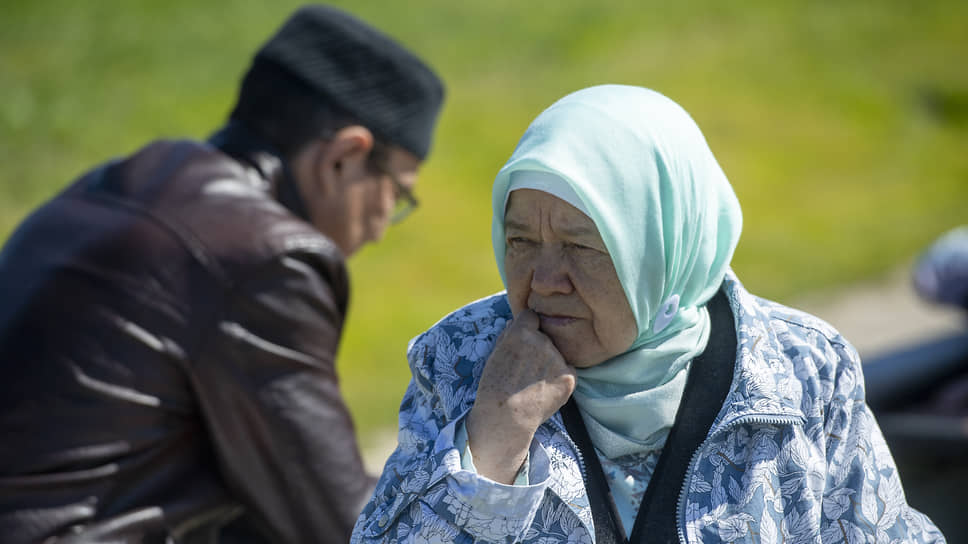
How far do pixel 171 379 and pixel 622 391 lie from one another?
1206 millimetres

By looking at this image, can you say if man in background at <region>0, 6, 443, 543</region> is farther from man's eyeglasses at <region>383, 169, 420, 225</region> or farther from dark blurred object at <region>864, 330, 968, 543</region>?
dark blurred object at <region>864, 330, 968, 543</region>

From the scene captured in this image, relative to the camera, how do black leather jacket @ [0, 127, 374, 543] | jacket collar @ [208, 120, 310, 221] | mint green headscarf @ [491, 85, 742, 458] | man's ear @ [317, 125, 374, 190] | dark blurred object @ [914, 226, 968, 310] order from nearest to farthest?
mint green headscarf @ [491, 85, 742, 458], black leather jacket @ [0, 127, 374, 543], jacket collar @ [208, 120, 310, 221], man's ear @ [317, 125, 374, 190], dark blurred object @ [914, 226, 968, 310]

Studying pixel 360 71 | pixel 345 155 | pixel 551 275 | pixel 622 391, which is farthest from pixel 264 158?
pixel 622 391

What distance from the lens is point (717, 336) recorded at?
2121mm

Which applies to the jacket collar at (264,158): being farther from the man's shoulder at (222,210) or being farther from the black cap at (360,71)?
the black cap at (360,71)

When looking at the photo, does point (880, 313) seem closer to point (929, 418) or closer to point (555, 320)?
point (929, 418)

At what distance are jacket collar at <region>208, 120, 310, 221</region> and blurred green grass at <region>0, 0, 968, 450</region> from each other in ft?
12.8

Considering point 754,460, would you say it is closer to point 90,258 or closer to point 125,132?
point 90,258

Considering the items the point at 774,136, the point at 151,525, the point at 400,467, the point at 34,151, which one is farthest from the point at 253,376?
the point at 774,136

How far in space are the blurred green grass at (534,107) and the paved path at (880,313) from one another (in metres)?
0.27

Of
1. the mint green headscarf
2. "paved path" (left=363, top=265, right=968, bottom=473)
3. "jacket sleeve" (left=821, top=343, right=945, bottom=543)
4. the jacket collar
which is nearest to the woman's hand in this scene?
the mint green headscarf

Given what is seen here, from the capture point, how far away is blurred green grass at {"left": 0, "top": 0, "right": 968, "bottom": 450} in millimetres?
10008

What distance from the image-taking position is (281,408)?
2582mm

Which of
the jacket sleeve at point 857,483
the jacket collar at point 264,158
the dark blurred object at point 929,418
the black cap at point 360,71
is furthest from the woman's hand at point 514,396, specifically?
the dark blurred object at point 929,418
